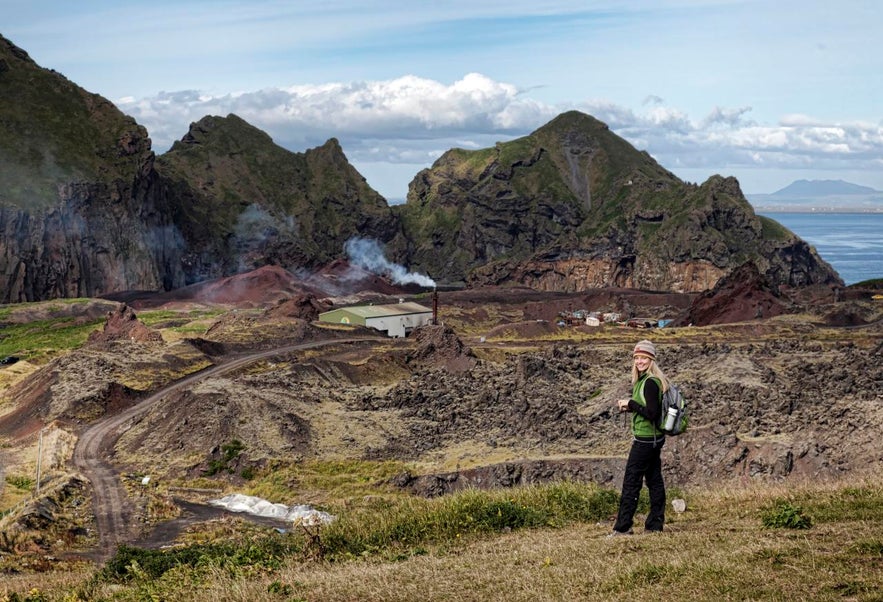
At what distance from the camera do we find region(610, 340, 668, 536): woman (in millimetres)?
15953

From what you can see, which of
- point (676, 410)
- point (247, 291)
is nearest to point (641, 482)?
point (676, 410)

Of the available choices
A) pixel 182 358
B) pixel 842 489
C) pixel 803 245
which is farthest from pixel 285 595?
pixel 803 245

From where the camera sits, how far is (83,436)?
64125mm

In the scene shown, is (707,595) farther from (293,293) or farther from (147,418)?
(293,293)

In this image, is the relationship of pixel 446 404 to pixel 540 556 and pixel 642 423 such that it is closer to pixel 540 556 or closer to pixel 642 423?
pixel 642 423

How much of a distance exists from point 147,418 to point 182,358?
1731cm

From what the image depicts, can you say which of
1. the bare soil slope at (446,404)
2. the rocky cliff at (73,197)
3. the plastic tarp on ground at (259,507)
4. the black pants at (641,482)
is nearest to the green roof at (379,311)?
the bare soil slope at (446,404)

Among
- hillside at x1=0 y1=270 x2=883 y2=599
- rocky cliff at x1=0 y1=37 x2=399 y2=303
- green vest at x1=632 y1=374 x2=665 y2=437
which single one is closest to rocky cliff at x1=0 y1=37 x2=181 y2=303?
rocky cliff at x1=0 y1=37 x2=399 y2=303

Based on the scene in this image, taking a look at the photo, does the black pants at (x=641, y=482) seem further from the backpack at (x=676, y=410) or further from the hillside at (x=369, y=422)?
the hillside at (x=369, y=422)

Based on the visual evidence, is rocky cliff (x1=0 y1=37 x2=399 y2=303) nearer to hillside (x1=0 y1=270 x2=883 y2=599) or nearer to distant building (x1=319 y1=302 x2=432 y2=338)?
hillside (x1=0 y1=270 x2=883 y2=599)

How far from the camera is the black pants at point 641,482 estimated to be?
53.2 feet

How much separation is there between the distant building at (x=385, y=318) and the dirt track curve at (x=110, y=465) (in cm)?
2679

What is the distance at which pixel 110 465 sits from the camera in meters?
57.8

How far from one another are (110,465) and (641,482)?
155ft
